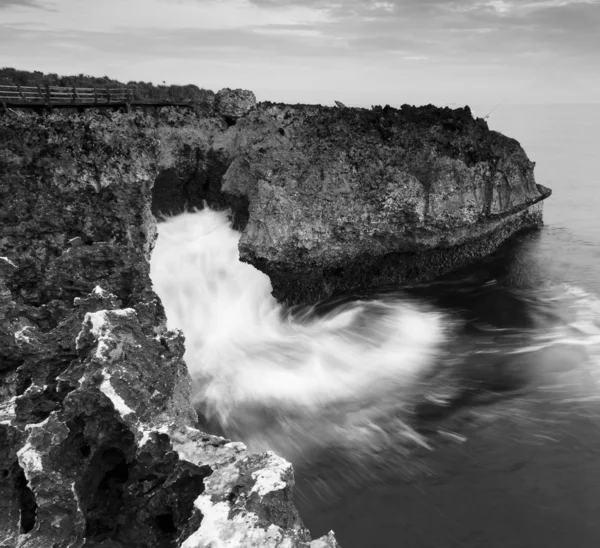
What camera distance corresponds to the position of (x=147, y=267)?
837cm

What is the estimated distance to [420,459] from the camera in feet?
34.1

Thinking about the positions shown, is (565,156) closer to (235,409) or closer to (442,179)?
(442,179)

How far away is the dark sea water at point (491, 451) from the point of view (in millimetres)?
8680

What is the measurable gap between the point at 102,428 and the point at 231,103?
71.2 ft

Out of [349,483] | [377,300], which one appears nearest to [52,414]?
[349,483]

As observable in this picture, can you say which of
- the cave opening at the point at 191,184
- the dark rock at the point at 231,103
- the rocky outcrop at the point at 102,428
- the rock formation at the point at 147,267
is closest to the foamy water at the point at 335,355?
the rock formation at the point at 147,267

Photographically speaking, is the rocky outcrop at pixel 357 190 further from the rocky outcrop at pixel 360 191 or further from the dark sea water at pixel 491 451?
the dark sea water at pixel 491 451

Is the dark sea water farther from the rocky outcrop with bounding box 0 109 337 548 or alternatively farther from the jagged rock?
the jagged rock

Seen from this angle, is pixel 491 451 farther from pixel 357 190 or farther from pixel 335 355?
pixel 357 190

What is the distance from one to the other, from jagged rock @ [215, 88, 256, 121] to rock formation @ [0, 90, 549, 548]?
22.8ft

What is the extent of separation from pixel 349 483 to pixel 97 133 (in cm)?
927

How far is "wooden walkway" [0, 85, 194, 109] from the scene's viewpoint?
1394 centimetres

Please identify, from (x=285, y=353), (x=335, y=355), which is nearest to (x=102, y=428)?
(x=285, y=353)

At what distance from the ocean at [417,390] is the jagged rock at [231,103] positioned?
6.00 metres
